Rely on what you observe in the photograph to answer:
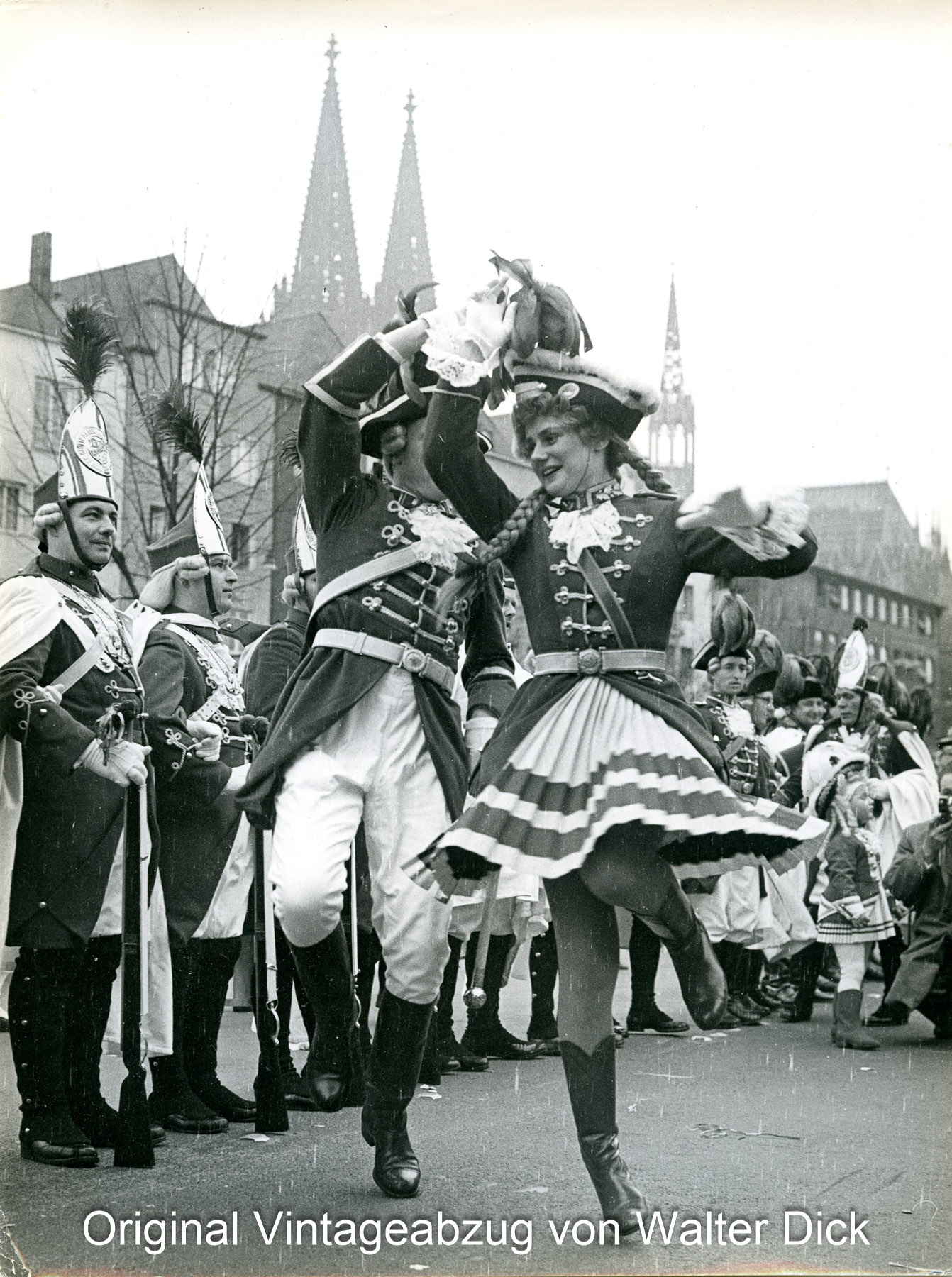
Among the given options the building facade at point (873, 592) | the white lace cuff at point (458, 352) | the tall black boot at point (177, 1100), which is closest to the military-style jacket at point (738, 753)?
the building facade at point (873, 592)

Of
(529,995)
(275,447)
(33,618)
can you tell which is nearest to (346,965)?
(33,618)

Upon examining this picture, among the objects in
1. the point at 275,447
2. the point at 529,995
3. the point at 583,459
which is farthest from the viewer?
the point at 529,995

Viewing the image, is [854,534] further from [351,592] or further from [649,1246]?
[649,1246]

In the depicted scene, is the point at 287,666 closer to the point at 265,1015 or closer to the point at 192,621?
the point at 192,621

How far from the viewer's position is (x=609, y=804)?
13.2 ft

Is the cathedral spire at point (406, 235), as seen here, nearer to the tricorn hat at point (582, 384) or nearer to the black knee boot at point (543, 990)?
the tricorn hat at point (582, 384)

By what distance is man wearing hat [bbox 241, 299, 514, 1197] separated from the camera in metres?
4.54

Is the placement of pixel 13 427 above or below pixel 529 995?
above

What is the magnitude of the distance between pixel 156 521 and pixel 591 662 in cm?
541

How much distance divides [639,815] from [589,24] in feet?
7.39

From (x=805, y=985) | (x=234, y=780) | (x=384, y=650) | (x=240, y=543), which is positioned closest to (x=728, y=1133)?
(x=384, y=650)

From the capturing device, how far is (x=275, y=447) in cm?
754

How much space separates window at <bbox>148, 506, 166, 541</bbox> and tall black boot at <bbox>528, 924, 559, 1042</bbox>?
10.2 ft

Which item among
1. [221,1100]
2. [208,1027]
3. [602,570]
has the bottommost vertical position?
[221,1100]
